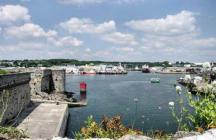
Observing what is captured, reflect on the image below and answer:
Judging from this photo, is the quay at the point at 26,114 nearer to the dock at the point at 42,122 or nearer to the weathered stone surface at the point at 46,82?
the dock at the point at 42,122

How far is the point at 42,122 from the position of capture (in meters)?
13.5

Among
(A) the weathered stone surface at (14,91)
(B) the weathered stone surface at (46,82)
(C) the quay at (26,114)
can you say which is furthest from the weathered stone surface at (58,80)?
(A) the weathered stone surface at (14,91)

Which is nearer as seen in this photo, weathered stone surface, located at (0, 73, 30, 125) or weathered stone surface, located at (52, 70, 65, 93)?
weathered stone surface, located at (0, 73, 30, 125)

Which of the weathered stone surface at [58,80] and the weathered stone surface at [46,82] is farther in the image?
the weathered stone surface at [58,80]

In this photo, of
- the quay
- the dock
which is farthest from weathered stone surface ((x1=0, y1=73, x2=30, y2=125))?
the dock

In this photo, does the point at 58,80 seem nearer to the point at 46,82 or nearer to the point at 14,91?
the point at 46,82

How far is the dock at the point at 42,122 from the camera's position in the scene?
1132cm

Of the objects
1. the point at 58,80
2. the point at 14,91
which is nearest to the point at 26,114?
the point at 14,91

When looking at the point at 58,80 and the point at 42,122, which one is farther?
the point at 58,80

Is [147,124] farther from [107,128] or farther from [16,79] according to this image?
[107,128]

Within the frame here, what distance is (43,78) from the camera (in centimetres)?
2894

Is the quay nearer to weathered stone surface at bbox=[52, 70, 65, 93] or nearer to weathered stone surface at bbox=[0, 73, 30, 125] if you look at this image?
weathered stone surface at bbox=[0, 73, 30, 125]

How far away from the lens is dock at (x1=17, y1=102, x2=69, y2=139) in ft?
37.1

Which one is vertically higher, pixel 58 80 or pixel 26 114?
pixel 58 80
